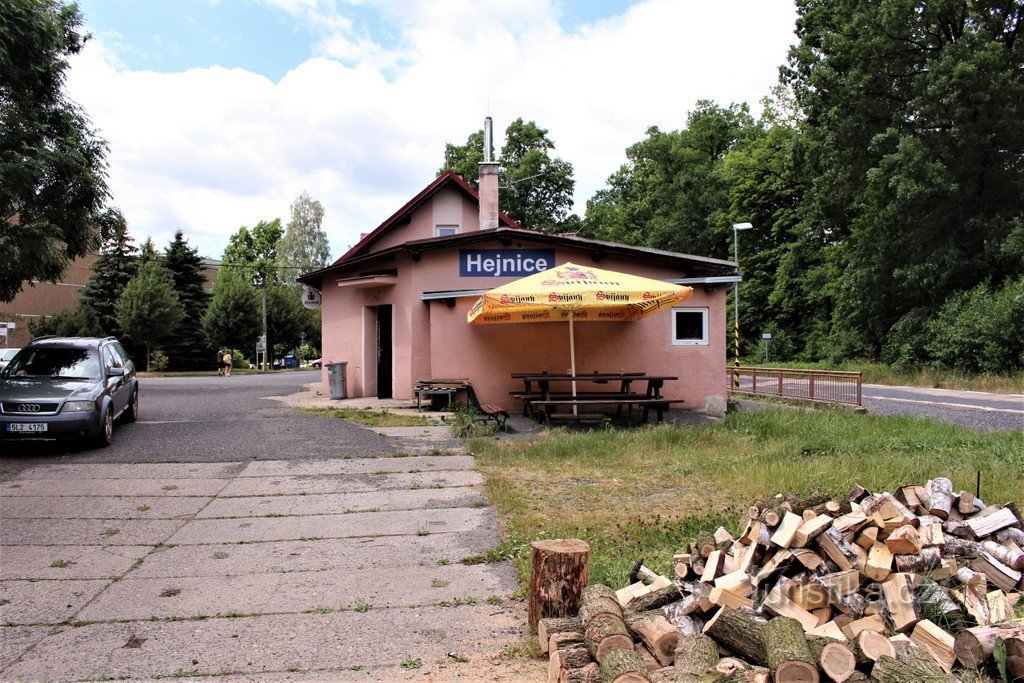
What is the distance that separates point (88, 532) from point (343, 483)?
2.72 m

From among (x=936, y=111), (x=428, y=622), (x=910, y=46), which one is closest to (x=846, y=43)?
(x=910, y=46)

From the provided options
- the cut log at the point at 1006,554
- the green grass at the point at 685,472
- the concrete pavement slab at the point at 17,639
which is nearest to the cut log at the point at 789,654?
the green grass at the point at 685,472

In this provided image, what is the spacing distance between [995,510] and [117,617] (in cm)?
585

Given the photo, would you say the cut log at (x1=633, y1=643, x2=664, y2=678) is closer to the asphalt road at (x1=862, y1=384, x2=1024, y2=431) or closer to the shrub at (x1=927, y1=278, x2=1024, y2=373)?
the asphalt road at (x1=862, y1=384, x2=1024, y2=431)

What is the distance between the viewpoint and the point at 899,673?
2971 mm

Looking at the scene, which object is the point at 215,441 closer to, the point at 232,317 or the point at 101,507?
the point at 101,507

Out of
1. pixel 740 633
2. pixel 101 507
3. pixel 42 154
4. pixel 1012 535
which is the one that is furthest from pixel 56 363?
pixel 1012 535

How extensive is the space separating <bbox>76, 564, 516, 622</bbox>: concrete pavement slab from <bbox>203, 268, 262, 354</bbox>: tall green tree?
42519mm

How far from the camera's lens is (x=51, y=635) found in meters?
4.25

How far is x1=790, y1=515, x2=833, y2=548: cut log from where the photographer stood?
13.0 ft

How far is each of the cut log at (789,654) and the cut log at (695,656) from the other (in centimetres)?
26

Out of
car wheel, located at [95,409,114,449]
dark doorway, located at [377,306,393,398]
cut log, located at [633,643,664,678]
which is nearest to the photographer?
cut log, located at [633,643,664,678]


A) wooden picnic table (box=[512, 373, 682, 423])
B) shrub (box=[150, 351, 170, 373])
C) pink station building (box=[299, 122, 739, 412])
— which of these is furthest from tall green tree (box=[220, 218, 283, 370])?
wooden picnic table (box=[512, 373, 682, 423])

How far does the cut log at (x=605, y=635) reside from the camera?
3432 millimetres
